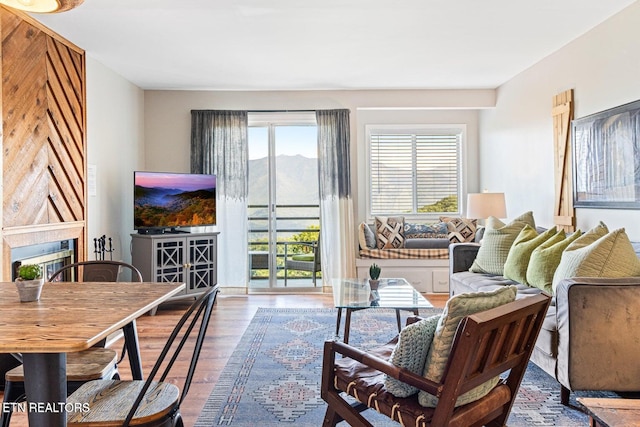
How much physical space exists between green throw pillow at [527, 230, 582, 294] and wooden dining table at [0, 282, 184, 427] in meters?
2.62

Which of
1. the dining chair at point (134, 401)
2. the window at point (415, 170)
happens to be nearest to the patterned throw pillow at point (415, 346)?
the dining chair at point (134, 401)

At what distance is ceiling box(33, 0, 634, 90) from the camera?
3.23 m

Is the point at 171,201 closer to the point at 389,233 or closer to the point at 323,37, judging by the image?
the point at 323,37

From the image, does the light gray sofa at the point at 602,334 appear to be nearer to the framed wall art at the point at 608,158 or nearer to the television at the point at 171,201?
the framed wall art at the point at 608,158

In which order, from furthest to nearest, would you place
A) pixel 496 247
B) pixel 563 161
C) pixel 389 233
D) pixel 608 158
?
pixel 389 233, pixel 563 161, pixel 496 247, pixel 608 158

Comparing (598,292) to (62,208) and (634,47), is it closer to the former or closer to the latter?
(634,47)

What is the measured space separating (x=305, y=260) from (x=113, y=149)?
260cm

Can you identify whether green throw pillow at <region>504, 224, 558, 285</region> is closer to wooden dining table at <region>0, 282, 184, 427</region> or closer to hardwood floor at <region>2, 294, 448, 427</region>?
hardwood floor at <region>2, 294, 448, 427</region>

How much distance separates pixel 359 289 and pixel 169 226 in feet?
8.02

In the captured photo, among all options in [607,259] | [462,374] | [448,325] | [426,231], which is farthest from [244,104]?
[462,374]

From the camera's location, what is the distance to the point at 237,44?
3.97 m

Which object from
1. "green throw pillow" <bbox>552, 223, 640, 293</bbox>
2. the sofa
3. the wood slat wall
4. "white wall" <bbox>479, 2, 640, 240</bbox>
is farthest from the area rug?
the wood slat wall

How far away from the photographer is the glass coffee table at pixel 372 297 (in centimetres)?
304

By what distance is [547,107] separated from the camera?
4.42m
